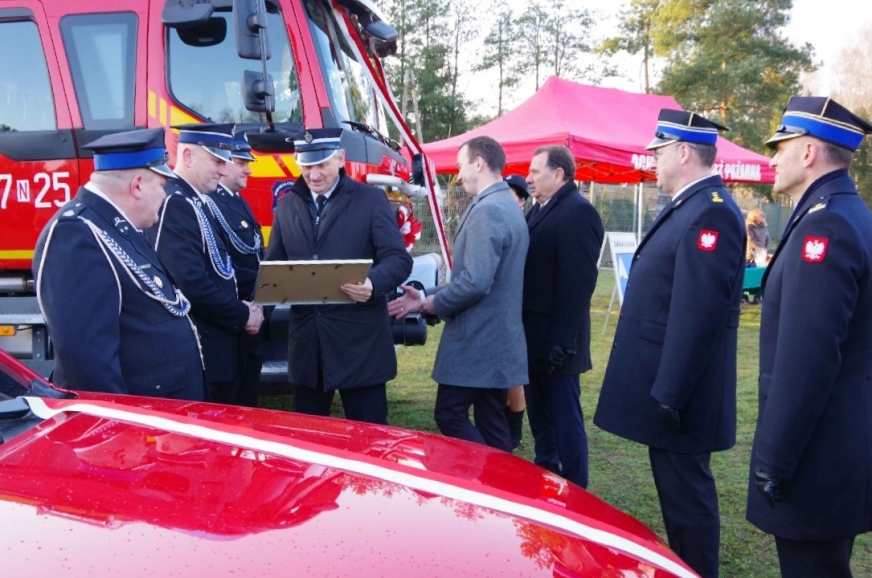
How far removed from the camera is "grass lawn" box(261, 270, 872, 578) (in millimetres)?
3781

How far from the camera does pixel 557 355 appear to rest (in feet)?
13.5

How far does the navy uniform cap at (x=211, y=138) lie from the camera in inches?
142

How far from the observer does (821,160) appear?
2.41m

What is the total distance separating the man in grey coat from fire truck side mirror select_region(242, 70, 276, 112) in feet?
3.38

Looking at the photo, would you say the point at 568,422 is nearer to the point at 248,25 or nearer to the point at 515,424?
the point at 515,424

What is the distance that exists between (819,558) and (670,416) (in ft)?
2.17

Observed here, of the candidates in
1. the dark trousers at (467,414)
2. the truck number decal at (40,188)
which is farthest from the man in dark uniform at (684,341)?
the truck number decal at (40,188)

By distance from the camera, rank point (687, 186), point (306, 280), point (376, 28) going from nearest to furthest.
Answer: point (687, 186) → point (306, 280) → point (376, 28)

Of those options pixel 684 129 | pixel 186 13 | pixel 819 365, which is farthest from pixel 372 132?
pixel 819 365

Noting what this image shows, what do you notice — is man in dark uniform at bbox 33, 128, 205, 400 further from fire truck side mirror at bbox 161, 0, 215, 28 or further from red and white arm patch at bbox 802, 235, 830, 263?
red and white arm patch at bbox 802, 235, 830, 263

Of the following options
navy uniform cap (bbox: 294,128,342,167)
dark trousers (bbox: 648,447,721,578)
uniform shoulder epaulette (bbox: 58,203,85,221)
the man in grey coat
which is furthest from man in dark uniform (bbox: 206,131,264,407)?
dark trousers (bbox: 648,447,721,578)

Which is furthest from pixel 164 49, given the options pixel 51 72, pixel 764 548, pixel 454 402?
pixel 764 548

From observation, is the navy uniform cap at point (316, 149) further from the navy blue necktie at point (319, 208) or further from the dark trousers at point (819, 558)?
the dark trousers at point (819, 558)

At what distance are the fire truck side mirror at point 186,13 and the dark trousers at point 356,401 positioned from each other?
2043 millimetres
